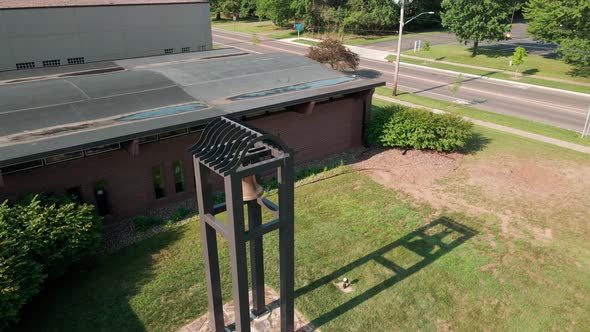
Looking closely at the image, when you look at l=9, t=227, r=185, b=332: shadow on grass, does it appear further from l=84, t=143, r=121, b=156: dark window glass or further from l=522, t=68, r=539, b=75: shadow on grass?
l=522, t=68, r=539, b=75: shadow on grass

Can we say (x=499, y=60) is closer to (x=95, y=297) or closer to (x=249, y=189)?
(x=249, y=189)

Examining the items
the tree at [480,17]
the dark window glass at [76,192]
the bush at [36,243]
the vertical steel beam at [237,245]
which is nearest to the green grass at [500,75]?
the tree at [480,17]

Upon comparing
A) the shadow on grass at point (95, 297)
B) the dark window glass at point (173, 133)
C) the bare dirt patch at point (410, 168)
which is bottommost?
the shadow on grass at point (95, 297)

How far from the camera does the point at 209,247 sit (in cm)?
911

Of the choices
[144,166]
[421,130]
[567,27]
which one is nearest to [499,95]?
[567,27]

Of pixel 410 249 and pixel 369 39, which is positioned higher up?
pixel 369 39

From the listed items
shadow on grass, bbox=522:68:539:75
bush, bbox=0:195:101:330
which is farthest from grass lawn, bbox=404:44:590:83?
bush, bbox=0:195:101:330

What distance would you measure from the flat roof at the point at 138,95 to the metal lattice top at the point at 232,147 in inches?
221

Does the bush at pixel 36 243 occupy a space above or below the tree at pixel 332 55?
below

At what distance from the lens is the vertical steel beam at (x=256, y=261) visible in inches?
367

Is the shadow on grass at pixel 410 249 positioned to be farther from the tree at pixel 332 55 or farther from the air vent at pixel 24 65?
the air vent at pixel 24 65

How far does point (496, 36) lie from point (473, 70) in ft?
16.5

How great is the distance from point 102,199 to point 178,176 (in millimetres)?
2865

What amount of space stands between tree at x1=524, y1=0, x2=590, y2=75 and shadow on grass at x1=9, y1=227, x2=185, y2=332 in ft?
143
